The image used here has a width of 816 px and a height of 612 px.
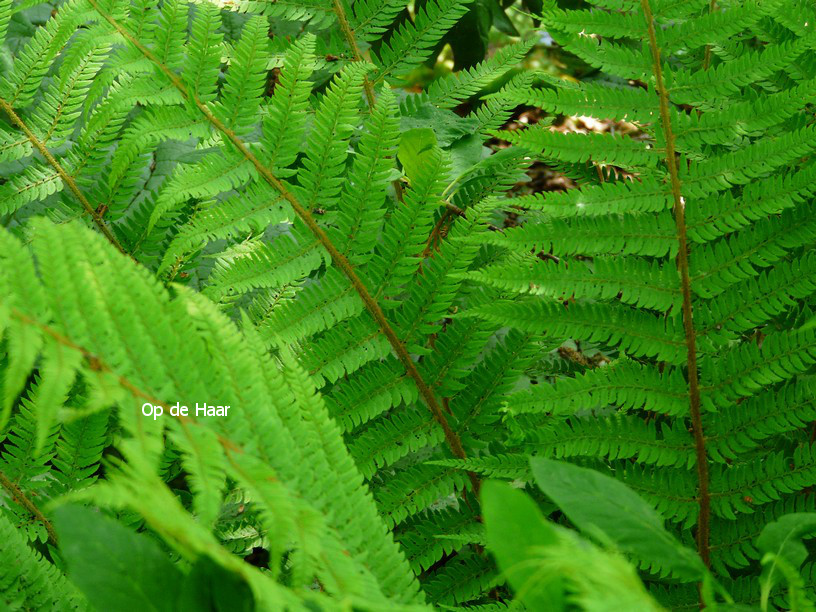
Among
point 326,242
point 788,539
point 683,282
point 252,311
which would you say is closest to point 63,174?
point 252,311

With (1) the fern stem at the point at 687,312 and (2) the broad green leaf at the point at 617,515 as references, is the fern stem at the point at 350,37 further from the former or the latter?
(2) the broad green leaf at the point at 617,515

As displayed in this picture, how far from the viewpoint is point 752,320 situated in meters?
0.83

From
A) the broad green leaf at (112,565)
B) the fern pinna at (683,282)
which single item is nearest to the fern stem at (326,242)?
the fern pinna at (683,282)

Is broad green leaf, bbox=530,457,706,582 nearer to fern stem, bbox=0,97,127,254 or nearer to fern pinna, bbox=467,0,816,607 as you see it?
fern pinna, bbox=467,0,816,607

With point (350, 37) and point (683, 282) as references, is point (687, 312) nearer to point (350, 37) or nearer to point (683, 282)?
point (683, 282)

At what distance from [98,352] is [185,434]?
0.27 feet

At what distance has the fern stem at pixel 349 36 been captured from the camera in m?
1.13

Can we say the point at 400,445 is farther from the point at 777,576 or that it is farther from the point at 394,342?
the point at 777,576

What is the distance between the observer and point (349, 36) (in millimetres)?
1144

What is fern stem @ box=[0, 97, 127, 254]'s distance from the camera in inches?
41.1

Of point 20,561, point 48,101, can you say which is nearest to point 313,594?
point 20,561

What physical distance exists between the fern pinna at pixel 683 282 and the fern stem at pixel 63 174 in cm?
60

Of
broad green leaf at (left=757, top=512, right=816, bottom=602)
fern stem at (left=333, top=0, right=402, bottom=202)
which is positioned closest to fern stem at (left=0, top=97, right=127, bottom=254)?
fern stem at (left=333, top=0, right=402, bottom=202)

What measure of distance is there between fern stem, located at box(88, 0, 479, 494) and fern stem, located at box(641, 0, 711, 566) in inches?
11.2
